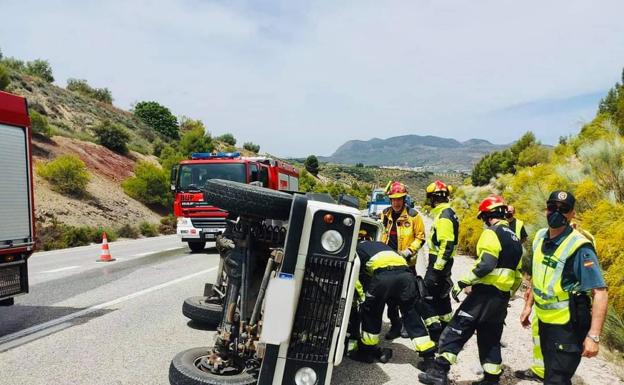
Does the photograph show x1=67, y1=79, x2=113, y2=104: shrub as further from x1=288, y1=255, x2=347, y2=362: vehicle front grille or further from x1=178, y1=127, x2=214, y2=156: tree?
x1=288, y1=255, x2=347, y2=362: vehicle front grille

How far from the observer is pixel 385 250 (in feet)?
14.5

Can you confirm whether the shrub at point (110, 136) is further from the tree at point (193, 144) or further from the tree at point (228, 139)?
the tree at point (228, 139)

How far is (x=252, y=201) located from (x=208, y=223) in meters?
9.55

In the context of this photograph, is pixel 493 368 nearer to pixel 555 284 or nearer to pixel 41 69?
pixel 555 284

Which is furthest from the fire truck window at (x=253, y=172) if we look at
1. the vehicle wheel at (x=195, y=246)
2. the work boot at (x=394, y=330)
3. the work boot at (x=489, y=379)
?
the work boot at (x=489, y=379)

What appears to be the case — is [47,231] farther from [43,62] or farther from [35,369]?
[43,62]

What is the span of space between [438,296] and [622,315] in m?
2.01

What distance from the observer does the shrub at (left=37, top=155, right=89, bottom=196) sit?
77.3ft

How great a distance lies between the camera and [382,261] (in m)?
4.32

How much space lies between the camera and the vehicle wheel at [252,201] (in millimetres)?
2951

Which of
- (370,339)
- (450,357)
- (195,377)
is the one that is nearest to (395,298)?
(370,339)

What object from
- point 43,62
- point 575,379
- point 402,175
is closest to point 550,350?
point 575,379

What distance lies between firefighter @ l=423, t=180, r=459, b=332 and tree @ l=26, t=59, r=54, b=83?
5133 centimetres

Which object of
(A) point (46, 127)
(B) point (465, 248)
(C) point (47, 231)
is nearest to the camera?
(B) point (465, 248)
